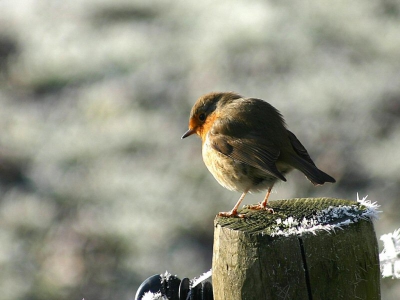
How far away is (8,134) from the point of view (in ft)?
Result: 25.9

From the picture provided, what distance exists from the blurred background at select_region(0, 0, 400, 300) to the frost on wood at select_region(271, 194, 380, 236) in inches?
124

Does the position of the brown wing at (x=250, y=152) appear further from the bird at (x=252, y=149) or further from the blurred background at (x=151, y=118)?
the blurred background at (x=151, y=118)

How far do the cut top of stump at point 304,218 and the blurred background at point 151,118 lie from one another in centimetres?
295

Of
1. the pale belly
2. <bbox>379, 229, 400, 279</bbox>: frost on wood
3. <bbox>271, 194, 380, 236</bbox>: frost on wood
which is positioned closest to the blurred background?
the pale belly

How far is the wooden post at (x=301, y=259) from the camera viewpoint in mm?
2453

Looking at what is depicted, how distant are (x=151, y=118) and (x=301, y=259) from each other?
5415 mm

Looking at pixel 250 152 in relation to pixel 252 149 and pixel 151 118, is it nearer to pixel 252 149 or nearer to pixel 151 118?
pixel 252 149

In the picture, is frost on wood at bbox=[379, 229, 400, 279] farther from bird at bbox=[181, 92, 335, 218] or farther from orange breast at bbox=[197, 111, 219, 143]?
orange breast at bbox=[197, 111, 219, 143]

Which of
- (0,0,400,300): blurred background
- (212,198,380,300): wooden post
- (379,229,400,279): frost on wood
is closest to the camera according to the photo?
(212,198,380,300): wooden post

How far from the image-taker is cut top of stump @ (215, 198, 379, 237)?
254cm

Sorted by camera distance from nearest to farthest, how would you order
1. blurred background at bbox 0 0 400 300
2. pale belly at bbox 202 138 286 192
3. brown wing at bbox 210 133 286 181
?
brown wing at bbox 210 133 286 181 < pale belly at bbox 202 138 286 192 < blurred background at bbox 0 0 400 300

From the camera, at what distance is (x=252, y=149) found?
404 cm

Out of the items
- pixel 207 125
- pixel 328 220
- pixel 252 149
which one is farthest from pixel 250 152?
pixel 328 220

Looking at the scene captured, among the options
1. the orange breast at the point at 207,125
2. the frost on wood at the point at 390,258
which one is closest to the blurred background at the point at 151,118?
the orange breast at the point at 207,125
